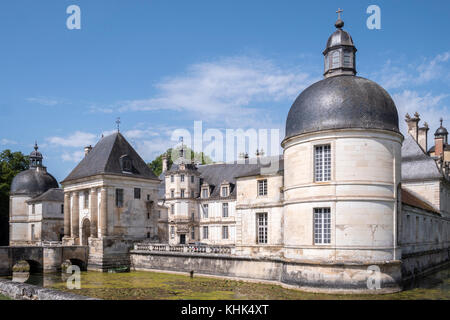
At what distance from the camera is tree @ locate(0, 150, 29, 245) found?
4528 centimetres

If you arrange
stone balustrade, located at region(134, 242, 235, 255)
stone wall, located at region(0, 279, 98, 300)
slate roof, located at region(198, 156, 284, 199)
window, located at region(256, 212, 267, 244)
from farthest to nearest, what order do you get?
slate roof, located at region(198, 156, 284, 199)
stone balustrade, located at region(134, 242, 235, 255)
window, located at region(256, 212, 267, 244)
stone wall, located at region(0, 279, 98, 300)

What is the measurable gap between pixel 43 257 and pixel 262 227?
14.4m

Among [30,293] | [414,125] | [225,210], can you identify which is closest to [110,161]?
[225,210]

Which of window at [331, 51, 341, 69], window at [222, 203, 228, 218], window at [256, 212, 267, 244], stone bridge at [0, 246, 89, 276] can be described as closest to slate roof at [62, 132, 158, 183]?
stone bridge at [0, 246, 89, 276]

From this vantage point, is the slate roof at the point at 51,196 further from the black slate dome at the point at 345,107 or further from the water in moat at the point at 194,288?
the black slate dome at the point at 345,107

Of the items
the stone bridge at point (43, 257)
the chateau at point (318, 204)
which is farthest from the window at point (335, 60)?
the stone bridge at point (43, 257)

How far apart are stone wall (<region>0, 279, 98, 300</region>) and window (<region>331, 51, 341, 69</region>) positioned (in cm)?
1444

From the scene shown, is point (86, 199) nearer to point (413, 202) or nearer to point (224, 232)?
point (224, 232)

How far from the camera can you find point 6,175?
45.7m

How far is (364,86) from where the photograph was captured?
1766cm

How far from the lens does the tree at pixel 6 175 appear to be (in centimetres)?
4528

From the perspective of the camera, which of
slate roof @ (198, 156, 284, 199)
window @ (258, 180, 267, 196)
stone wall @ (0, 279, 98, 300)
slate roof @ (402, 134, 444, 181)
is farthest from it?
slate roof @ (198, 156, 284, 199)

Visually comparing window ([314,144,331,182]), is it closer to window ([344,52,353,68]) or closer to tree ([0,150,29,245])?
window ([344,52,353,68])

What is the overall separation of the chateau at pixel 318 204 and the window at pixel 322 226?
0.13ft
